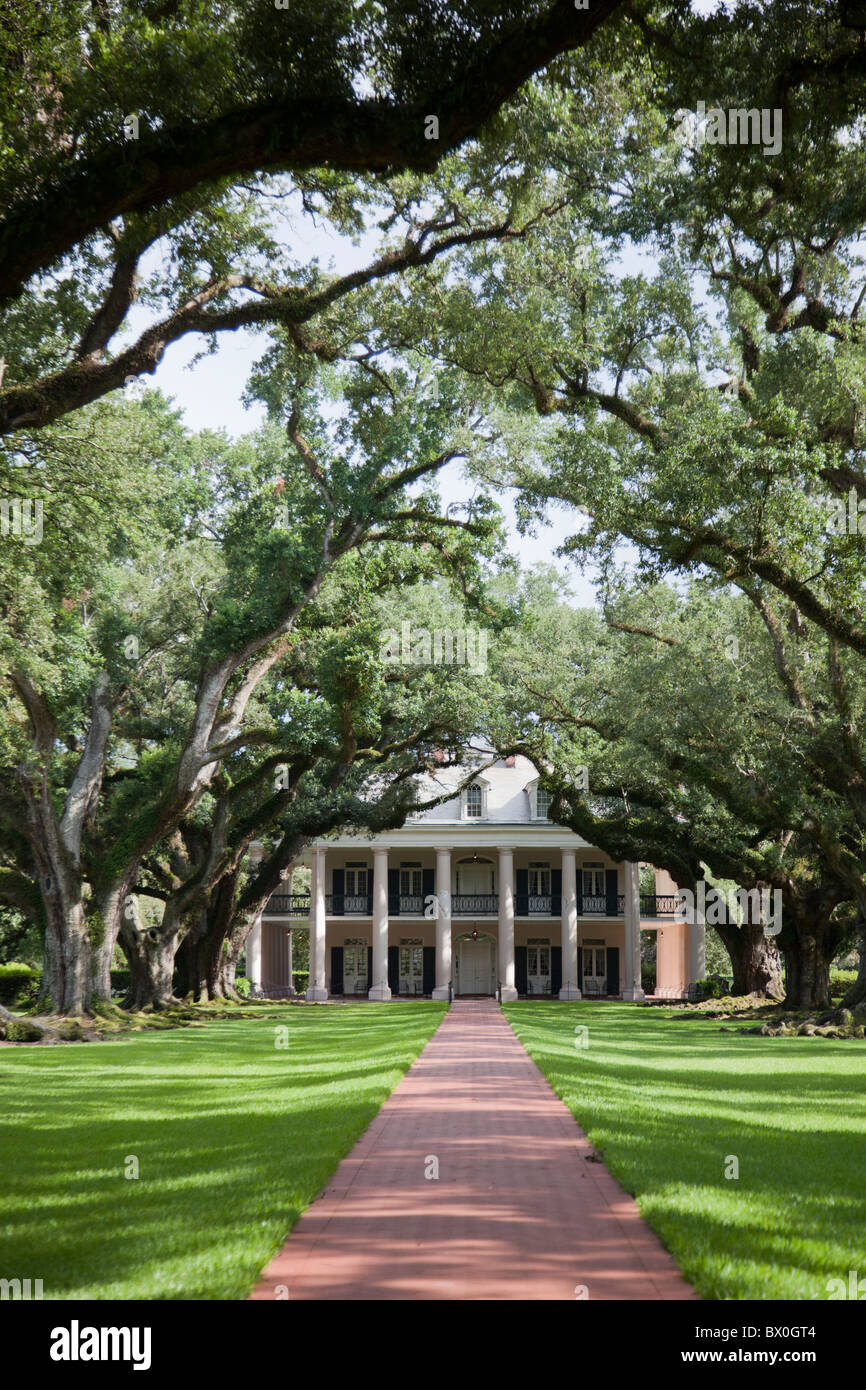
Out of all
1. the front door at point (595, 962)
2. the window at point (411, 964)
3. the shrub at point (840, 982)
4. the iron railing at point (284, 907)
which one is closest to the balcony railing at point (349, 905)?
the window at point (411, 964)

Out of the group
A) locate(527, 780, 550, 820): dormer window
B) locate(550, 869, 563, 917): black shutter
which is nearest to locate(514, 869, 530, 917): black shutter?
locate(550, 869, 563, 917): black shutter

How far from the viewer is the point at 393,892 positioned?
46.9 metres

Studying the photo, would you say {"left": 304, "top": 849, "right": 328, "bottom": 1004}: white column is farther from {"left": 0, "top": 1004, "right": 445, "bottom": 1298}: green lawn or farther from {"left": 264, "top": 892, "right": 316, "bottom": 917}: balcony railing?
{"left": 0, "top": 1004, "right": 445, "bottom": 1298}: green lawn

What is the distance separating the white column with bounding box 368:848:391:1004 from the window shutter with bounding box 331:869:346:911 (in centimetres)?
264

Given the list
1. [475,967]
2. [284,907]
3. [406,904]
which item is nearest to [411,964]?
[406,904]

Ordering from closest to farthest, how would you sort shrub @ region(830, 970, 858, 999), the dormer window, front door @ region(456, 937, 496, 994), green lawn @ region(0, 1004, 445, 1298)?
1. green lawn @ region(0, 1004, 445, 1298)
2. shrub @ region(830, 970, 858, 999)
3. the dormer window
4. front door @ region(456, 937, 496, 994)

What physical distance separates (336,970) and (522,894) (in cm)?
852

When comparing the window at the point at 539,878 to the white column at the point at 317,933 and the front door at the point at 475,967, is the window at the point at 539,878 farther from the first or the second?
the white column at the point at 317,933

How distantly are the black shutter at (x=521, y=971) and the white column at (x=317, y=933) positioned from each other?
7926 mm

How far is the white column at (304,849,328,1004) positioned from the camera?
146ft

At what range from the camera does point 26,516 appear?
14.9 meters

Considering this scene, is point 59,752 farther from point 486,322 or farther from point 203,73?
point 203,73

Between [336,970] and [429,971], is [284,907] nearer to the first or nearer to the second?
[336,970]
